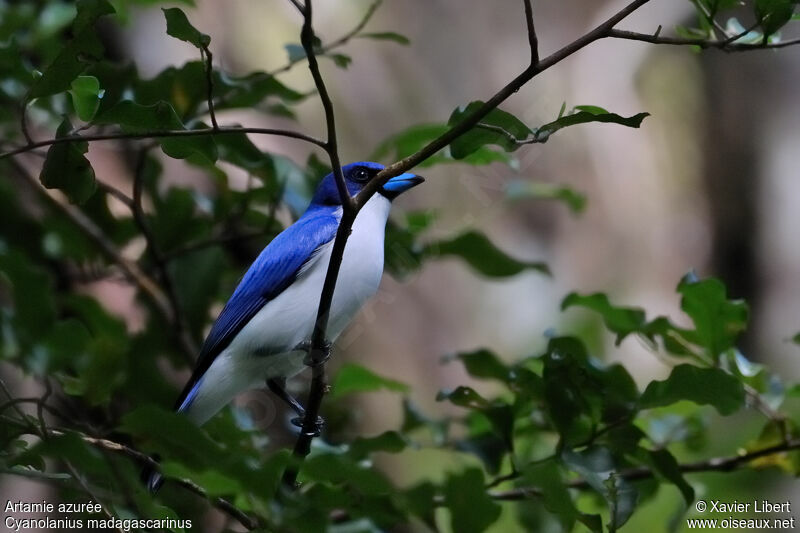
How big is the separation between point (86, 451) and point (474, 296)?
18.2ft

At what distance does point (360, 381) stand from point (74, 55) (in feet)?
4.61

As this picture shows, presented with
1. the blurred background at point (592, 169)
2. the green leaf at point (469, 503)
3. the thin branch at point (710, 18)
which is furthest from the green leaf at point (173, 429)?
the blurred background at point (592, 169)

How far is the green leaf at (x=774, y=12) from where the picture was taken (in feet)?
7.02

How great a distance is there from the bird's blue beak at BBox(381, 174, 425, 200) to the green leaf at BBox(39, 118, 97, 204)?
1.28 meters

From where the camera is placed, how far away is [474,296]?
712cm

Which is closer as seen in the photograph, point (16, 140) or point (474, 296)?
point (16, 140)

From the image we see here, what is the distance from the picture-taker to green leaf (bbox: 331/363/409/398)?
9.91 feet

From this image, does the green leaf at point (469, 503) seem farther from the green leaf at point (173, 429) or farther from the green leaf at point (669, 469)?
the green leaf at point (669, 469)

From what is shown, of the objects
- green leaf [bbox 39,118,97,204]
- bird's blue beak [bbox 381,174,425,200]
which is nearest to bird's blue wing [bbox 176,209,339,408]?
bird's blue beak [bbox 381,174,425,200]

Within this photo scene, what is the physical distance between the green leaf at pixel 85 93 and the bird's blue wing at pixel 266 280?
3.41ft

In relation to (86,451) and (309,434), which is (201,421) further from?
(86,451)

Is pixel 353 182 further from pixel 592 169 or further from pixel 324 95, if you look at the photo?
pixel 592 169

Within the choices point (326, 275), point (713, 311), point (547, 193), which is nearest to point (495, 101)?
point (326, 275)

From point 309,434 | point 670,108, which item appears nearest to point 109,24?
point 309,434
